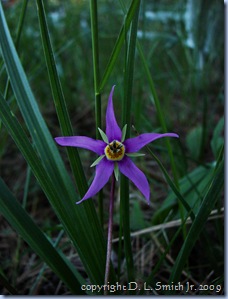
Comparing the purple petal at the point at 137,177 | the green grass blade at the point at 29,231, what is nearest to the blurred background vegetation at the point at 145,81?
the green grass blade at the point at 29,231

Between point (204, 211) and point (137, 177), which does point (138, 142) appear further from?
point (204, 211)

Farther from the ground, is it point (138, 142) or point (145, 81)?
point (138, 142)

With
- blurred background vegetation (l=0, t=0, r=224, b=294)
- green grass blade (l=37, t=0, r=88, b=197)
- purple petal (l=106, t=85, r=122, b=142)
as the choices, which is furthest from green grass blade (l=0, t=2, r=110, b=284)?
blurred background vegetation (l=0, t=0, r=224, b=294)

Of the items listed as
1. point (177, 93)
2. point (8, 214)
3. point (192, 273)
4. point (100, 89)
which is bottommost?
point (192, 273)

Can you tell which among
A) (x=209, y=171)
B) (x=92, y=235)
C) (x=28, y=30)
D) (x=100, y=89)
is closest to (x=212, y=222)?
(x=209, y=171)

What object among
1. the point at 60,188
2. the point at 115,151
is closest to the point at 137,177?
the point at 115,151

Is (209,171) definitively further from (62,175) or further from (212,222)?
(62,175)
